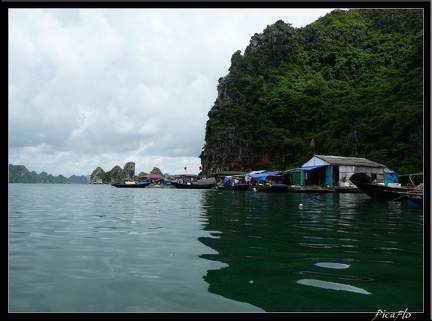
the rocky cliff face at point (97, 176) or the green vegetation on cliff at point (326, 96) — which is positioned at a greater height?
the green vegetation on cliff at point (326, 96)

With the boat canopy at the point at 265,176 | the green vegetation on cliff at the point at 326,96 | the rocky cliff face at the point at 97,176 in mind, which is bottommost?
the rocky cliff face at the point at 97,176

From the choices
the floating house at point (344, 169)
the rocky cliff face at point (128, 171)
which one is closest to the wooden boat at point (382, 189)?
the floating house at point (344, 169)

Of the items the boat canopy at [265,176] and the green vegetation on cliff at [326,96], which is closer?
the boat canopy at [265,176]

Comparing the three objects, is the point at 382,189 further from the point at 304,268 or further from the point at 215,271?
the point at 215,271

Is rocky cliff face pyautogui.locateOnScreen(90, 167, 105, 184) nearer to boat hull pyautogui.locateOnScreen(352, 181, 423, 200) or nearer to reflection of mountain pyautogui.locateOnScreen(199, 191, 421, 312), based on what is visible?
boat hull pyautogui.locateOnScreen(352, 181, 423, 200)

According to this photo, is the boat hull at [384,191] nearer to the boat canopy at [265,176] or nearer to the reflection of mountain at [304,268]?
the reflection of mountain at [304,268]

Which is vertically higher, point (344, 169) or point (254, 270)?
point (344, 169)

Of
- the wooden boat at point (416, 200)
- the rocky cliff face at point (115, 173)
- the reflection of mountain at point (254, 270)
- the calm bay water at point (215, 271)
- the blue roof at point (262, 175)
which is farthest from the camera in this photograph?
the rocky cliff face at point (115, 173)

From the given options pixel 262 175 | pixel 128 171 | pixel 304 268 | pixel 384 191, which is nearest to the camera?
pixel 304 268

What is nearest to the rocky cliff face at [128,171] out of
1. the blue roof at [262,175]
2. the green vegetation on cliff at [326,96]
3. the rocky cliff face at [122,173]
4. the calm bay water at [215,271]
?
the rocky cliff face at [122,173]

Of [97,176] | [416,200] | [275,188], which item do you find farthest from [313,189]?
[97,176]

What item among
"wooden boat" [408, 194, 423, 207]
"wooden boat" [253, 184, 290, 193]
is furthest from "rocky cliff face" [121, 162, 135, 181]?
"wooden boat" [408, 194, 423, 207]

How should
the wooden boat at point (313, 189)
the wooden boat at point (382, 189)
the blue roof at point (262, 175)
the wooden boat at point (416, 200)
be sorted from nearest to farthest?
the wooden boat at point (416, 200)
the wooden boat at point (382, 189)
the wooden boat at point (313, 189)
the blue roof at point (262, 175)

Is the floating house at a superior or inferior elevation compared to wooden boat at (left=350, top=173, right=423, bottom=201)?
superior
